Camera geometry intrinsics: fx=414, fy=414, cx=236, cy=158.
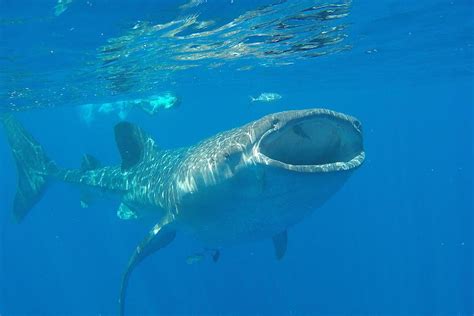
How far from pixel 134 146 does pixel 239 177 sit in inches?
218

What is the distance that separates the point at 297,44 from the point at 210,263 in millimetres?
13822

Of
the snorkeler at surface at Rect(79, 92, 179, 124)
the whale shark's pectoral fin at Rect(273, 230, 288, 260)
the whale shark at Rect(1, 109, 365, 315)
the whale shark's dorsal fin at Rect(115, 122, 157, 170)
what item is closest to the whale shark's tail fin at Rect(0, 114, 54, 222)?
the whale shark at Rect(1, 109, 365, 315)

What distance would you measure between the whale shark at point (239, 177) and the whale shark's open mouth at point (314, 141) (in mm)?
12

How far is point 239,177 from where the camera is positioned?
6.01 meters

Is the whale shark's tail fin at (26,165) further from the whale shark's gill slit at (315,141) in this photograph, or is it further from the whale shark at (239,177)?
the whale shark's gill slit at (315,141)

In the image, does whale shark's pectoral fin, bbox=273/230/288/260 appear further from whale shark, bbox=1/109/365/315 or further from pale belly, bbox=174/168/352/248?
pale belly, bbox=174/168/352/248

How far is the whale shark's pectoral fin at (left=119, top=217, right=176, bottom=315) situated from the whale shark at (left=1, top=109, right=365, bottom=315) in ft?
0.08

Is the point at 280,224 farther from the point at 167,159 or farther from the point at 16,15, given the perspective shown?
the point at 16,15

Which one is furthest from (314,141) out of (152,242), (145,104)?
(145,104)

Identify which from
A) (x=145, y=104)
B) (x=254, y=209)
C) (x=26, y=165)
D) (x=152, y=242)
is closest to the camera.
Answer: (x=254, y=209)

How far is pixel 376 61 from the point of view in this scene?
75.5ft

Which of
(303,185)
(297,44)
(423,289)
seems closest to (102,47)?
(297,44)

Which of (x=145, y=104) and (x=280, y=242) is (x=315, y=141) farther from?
(x=145, y=104)

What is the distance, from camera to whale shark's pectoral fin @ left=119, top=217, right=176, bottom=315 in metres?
8.52
